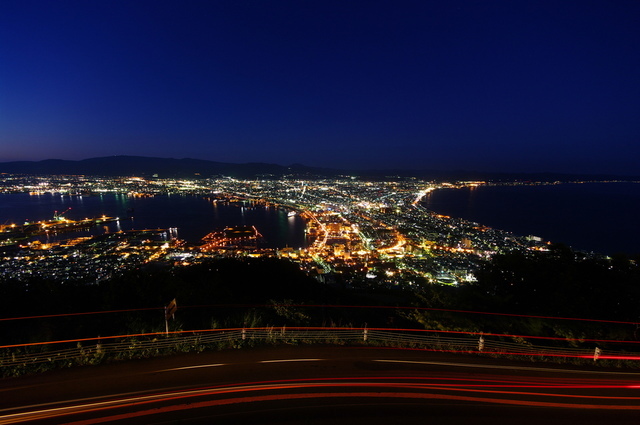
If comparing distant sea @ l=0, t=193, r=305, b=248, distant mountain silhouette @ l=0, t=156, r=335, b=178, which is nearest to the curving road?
distant sea @ l=0, t=193, r=305, b=248

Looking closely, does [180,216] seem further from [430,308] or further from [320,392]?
[320,392]

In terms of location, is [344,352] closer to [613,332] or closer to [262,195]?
[613,332]

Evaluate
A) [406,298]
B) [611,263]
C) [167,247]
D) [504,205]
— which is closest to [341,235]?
[167,247]

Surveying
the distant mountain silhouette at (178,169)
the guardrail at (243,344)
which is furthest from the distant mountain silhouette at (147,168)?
the guardrail at (243,344)

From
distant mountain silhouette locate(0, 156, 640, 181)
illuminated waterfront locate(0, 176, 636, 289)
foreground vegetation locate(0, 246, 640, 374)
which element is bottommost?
illuminated waterfront locate(0, 176, 636, 289)

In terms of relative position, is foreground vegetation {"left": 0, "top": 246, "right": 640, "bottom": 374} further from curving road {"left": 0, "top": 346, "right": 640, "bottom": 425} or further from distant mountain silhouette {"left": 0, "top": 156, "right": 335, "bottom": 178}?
distant mountain silhouette {"left": 0, "top": 156, "right": 335, "bottom": 178}

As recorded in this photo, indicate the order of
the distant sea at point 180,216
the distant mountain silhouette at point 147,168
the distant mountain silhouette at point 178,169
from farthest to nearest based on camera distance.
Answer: the distant mountain silhouette at point 178,169 < the distant mountain silhouette at point 147,168 < the distant sea at point 180,216

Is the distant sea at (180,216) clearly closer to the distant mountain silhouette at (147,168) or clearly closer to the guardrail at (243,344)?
the guardrail at (243,344)
